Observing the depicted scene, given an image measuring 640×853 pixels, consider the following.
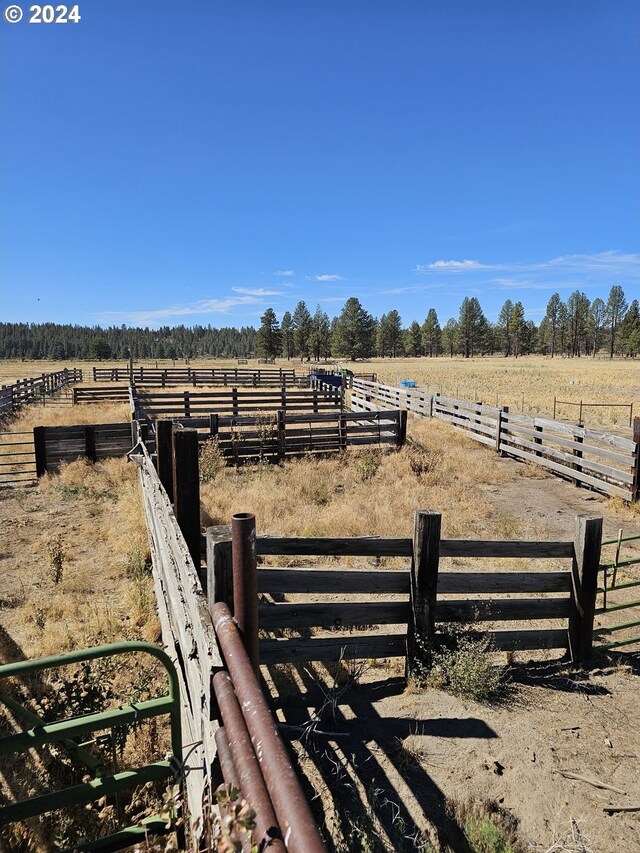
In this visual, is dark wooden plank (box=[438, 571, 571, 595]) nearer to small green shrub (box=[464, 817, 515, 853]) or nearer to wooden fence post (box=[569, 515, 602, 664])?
wooden fence post (box=[569, 515, 602, 664])

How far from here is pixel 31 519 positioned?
990 cm

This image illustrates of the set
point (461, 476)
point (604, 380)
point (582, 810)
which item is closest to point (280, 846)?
point (582, 810)

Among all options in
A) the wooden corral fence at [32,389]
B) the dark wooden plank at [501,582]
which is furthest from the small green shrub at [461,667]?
the wooden corral fence at [32,389]

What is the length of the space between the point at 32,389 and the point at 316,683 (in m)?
32.6

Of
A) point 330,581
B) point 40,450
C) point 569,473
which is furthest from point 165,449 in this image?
point 569,473

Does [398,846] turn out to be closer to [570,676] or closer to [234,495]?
[570,676]

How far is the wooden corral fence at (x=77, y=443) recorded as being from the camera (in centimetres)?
1302

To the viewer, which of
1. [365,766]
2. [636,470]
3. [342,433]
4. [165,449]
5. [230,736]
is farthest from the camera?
[342,433]

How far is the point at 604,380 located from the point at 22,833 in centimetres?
5295

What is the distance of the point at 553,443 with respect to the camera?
556 inches

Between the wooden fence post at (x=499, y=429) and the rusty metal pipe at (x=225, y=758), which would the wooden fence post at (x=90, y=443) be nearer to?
the wooden fence post at (x=499, y=429)

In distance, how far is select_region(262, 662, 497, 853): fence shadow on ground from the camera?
10.6 ft

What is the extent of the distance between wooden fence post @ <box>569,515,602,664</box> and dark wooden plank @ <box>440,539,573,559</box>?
17 cm

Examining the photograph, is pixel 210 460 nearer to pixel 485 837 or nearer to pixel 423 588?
pixel 423 588
